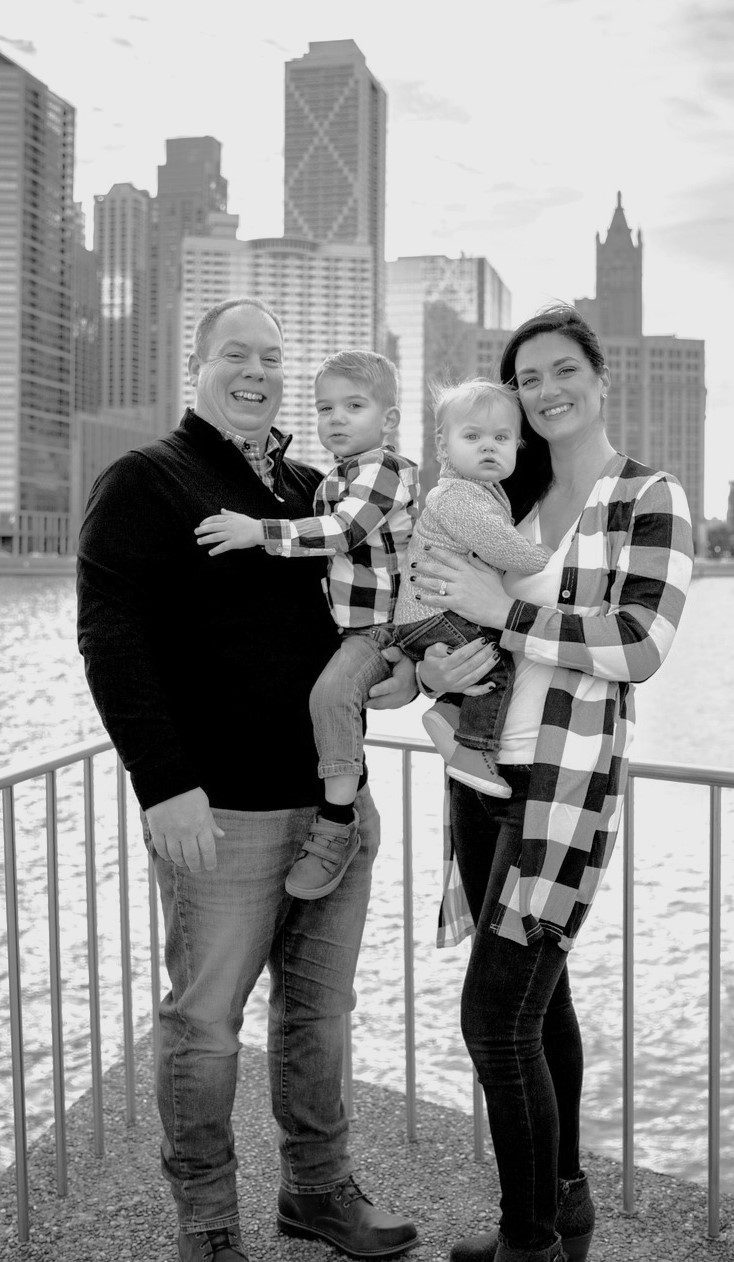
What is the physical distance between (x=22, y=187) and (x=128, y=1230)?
135 metres

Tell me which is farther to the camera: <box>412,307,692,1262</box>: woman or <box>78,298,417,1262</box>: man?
<box>78,298,417,1262</box>: man

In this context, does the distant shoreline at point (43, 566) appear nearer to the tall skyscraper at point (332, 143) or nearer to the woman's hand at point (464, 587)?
the tall skyscraper at point (332, 143)

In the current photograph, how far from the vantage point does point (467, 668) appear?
1.75m

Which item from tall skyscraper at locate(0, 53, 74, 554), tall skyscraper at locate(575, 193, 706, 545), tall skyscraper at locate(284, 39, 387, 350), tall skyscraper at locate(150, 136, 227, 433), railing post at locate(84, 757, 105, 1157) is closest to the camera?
railing post at locate(84, 757, 105, 1157)

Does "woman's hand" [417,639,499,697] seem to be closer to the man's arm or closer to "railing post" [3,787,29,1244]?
the man's arm

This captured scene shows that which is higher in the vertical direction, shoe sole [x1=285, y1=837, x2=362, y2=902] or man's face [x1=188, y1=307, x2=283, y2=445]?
man's face [x1=188, y1=307, x2=283, y2=445]

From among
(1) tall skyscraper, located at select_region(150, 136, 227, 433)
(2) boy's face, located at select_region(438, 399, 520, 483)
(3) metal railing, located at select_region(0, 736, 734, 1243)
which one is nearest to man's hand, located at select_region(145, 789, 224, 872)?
(3) metal railing, located at select_region(0, 736, 734, 1243)

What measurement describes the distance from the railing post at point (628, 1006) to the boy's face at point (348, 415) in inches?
35.4

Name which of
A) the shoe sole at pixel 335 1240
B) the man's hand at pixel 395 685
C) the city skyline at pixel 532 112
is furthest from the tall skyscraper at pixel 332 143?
the shoe sole at pixel 335 1240

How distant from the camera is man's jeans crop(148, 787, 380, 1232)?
1896 millimetres

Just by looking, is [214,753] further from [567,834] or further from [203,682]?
[567,834]

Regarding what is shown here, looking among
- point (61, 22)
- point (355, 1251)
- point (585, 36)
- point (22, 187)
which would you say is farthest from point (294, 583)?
point (22, 187)

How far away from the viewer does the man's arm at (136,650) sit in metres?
1.80

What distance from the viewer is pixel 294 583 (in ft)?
6.66
